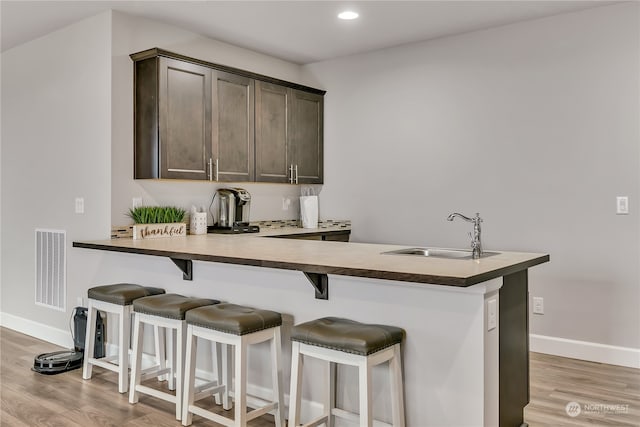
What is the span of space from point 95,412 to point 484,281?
219cm

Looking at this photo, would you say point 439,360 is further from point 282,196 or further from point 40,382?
point 282,196

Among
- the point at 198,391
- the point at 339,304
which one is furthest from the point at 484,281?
the point at 198,391

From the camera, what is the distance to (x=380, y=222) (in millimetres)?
4895

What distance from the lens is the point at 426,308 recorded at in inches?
90.1

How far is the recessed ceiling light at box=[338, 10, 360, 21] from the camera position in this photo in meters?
3.86

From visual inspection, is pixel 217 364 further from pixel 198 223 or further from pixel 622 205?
pixel 622 205

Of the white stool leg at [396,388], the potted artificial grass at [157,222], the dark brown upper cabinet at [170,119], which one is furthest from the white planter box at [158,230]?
the white stool leg at [396,388]

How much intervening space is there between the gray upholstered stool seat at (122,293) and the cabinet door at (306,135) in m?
2.08

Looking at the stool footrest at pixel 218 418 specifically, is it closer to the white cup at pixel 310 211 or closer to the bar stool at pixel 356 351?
the bar stool at pixel 356 351

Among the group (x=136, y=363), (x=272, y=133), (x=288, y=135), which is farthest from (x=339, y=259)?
(x=288, y=135)

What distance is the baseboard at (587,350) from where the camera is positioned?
3654 mm

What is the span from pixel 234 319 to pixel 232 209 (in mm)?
2077

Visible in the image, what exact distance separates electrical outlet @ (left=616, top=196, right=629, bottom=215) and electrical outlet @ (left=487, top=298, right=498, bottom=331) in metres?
2.01

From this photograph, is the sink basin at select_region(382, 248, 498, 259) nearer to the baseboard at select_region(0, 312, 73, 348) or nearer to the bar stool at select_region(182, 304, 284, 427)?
the bar stool at select_region(182, 304, 284, 427)
